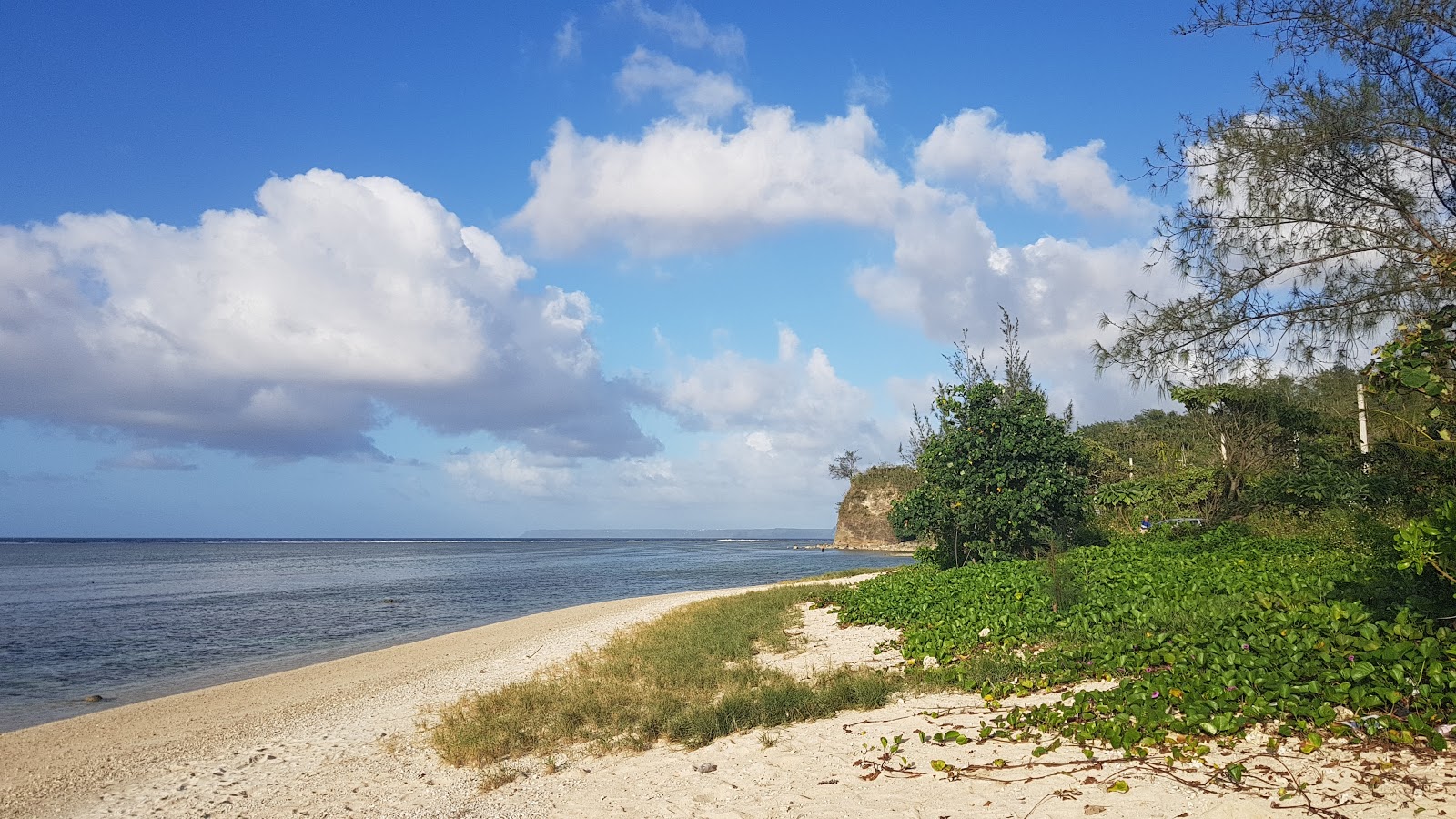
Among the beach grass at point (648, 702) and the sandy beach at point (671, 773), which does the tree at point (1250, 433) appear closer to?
the sandy beach at point (671, 773)

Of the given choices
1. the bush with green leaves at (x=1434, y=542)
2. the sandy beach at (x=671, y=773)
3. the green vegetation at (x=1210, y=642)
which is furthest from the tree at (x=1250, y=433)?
the bush with green leaves at (x=1434, y=542)

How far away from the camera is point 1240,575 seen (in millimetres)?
9977

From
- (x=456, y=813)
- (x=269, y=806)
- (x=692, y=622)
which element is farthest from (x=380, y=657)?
(x=456, y=813)

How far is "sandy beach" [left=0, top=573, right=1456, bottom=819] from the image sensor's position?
15.6 feet

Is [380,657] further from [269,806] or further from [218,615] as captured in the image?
[218,615]

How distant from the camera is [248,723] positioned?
36.9ft

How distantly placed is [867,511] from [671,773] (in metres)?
80.9

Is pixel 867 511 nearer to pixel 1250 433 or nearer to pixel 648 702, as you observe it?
pixel 1250 433

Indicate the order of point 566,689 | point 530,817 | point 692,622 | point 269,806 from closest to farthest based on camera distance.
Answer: point 530,817, point 269,806, point 566,689, point 692,622

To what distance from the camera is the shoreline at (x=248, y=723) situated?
27.9ft

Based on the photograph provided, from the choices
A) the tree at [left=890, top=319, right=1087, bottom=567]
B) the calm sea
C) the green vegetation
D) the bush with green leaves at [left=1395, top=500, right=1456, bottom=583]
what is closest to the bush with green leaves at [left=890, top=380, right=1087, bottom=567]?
the tree at [left=890, top=319, right=1087, bottom=567]

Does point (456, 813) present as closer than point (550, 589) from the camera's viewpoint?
Yes

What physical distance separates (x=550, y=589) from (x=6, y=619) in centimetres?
1994

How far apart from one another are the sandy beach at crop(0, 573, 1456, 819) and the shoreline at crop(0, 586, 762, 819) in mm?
49
